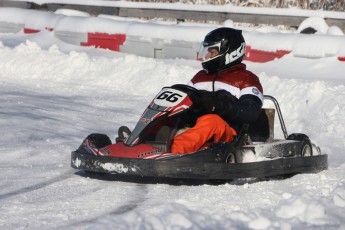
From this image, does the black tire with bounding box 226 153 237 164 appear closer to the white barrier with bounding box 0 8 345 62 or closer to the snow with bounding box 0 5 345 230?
the snow with bounding box 0 5 345 230

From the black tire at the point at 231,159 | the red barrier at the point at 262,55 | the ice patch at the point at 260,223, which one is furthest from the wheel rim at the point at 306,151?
the red barrier at the point at 262,55

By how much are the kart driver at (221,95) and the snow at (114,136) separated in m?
0.39

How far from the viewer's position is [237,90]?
7.49 m

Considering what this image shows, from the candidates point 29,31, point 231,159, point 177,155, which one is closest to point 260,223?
point 177,155

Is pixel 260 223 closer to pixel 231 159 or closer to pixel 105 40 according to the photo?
pixel 231 159

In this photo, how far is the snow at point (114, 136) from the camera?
5.48 meters

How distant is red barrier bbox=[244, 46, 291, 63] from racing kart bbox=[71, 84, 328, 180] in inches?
207

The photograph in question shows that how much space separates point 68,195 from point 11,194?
393mm

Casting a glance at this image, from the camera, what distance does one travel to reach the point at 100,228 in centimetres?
504

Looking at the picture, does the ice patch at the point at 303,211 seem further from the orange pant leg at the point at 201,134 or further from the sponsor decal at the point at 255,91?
the sponsor decal at the point at 255,91

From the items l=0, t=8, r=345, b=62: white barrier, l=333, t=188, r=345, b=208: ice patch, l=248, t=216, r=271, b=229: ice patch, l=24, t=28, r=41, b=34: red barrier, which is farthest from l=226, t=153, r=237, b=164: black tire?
l=24, t=28, r=41, b=34: red barrier

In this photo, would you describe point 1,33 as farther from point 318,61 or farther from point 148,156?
point 148,156

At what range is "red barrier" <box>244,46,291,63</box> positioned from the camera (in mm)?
12891

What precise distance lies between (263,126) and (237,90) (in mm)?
530
